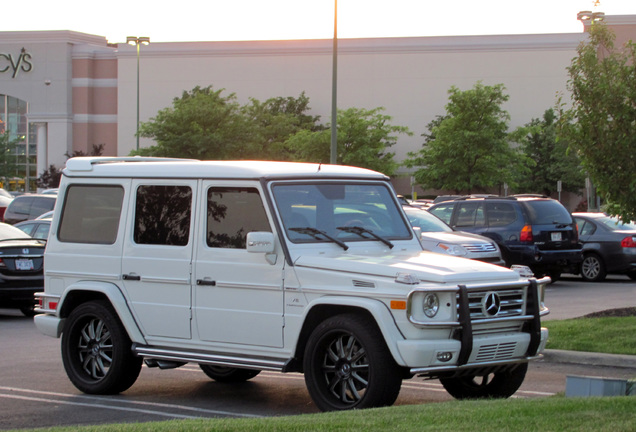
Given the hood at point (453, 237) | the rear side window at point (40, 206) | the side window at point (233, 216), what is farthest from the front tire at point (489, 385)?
the rear side window at point (40, 206)

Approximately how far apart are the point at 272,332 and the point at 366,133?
45.7 meters

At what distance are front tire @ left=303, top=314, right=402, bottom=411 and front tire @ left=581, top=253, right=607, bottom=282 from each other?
16.0 meters

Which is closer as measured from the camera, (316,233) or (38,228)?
(316,233)

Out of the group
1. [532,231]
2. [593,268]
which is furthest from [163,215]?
[593,268]

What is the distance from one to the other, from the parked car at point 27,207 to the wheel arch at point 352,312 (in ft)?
71.8

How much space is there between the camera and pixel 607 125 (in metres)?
13.9

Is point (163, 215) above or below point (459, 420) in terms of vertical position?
above

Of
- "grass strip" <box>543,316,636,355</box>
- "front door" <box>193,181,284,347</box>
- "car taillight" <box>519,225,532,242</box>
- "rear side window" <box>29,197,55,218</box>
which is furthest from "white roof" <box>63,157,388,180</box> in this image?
"rear side window" <box>29,197,55,218</box>

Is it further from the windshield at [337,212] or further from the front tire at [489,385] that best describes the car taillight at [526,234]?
the front tire at [489,385]

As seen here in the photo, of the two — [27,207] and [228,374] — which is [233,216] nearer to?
[228,374]

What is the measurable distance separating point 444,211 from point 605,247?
3746 millimetres

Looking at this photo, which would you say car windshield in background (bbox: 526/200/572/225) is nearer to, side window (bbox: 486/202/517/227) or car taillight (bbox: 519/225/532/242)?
car taillight (bbox: 519/225/532/242)

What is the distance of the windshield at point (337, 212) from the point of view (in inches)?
331

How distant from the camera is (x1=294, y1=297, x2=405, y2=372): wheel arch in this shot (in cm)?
742
